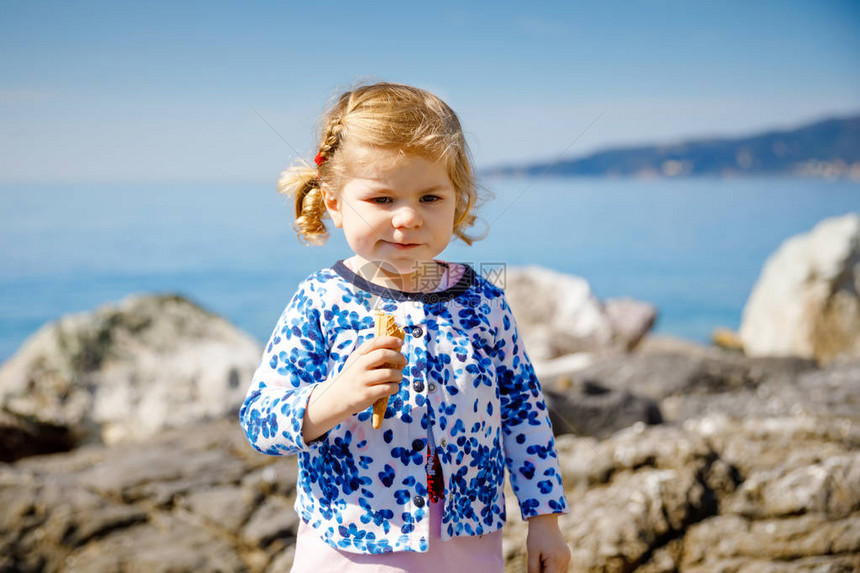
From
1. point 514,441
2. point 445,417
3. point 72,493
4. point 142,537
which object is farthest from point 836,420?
point 72,493

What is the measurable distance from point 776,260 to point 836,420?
21.1 ft

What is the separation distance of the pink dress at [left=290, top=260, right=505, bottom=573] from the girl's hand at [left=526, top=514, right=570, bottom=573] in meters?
0.11

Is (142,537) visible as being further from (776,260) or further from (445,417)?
(776,260)

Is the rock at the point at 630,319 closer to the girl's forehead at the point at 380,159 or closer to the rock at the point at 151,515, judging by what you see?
the rock at the point at 151,515

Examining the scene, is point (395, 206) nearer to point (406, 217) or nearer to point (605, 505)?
point (406, 217)

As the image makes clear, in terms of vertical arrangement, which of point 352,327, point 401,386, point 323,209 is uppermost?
point 323,209

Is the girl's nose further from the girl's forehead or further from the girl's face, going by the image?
the girl's forehead

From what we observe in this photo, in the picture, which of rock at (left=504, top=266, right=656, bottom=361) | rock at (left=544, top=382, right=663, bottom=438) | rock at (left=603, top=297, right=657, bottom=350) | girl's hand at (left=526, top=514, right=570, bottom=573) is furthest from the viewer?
rock at (left=603, top=297, right=657, bottom=350)

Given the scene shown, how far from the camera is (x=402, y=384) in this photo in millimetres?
1994

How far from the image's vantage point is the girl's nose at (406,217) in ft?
6.52

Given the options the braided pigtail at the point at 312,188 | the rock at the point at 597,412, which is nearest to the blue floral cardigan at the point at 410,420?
the braided pigtail at the point at 312,188

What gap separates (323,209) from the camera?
2.32 m

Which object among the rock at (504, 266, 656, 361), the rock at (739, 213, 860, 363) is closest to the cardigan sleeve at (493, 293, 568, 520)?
the rock at (504, 266, 656, 361)

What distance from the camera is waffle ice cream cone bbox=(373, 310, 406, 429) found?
1.85 metres
